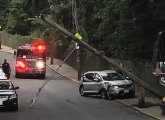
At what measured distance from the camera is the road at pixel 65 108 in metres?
23.1

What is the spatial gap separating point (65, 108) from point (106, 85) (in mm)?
5393

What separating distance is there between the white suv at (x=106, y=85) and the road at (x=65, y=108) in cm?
57

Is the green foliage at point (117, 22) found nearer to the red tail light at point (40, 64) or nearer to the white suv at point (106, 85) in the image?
the white suv at point (106, 85)

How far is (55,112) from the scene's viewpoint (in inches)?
981

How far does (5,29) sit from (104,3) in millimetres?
52982

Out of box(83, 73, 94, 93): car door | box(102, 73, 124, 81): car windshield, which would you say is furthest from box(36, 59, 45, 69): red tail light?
box(102, 73, 124, 81): car windshield

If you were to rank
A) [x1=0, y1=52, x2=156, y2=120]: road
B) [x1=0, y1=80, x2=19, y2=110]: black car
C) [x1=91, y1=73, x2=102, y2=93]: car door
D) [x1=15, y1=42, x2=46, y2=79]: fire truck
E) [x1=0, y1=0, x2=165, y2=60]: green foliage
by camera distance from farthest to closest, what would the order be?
[x1=15, y1=42, x2=46, y2=79]: fire truck, [x1=0, y1=0, x2=165, y2=60]: green foliage, [x1=91, y1=73, x2=102, y2=93]: car door, [x1=0, y1=80, x2=19, y2=110]: black car, [x1=0, y1=52, x2=156, y2=120]: road

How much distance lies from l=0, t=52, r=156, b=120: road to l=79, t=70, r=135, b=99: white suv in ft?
1.88

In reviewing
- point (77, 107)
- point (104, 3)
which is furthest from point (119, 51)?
point (77, 107)

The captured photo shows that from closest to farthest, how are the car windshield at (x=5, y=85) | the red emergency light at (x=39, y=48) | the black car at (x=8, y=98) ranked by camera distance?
1. the black car at (x=8, y=98)
2. the car windshield at (x=5, y=85)
3. the red emergency light at (x=39, y=48)

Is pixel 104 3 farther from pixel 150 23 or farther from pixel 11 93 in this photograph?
pixel 11 93

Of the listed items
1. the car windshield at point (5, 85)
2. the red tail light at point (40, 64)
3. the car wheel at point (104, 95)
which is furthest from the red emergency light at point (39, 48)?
the car windshield at point (5, 85)

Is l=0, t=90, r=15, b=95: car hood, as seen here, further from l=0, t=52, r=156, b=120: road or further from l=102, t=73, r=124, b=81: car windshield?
l=102, t=73, r=124, b=81: car windshield

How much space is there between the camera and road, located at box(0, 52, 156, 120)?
2308 cm
